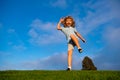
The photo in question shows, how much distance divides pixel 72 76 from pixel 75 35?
19.3 ft

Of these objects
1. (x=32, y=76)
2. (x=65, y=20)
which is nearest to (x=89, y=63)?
(x=65, y=20)

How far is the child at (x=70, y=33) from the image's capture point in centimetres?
1759

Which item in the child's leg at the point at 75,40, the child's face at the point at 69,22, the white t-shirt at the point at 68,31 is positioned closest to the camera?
the child's leg at the point at 75,40

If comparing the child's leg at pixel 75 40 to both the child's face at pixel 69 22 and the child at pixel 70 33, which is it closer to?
the child at pixel 70 33

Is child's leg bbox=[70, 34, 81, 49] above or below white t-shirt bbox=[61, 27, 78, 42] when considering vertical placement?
below

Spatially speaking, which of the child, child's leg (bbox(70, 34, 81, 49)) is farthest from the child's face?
child's leg (bbox(70, 34, 81, 49))

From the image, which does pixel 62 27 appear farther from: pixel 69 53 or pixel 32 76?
pixel 32 76

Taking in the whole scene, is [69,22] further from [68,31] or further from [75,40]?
[75,40]

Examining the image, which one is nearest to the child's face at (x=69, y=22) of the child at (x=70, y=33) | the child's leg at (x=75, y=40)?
the child at (x=70, y=33)

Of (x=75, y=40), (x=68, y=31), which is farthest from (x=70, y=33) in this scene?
(x=75, y=40)

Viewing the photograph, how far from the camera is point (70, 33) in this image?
18.2 meters

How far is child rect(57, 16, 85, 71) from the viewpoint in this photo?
1759 centimetres

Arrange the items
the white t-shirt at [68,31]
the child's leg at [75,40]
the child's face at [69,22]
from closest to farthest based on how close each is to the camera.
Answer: the child's leg at [75,40] → the white t-shirt at [68,31] → the child's face at [69,22]

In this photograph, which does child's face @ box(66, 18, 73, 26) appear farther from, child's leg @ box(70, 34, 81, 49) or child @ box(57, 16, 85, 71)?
child's leg @ box(70, 34, 81, 49)
